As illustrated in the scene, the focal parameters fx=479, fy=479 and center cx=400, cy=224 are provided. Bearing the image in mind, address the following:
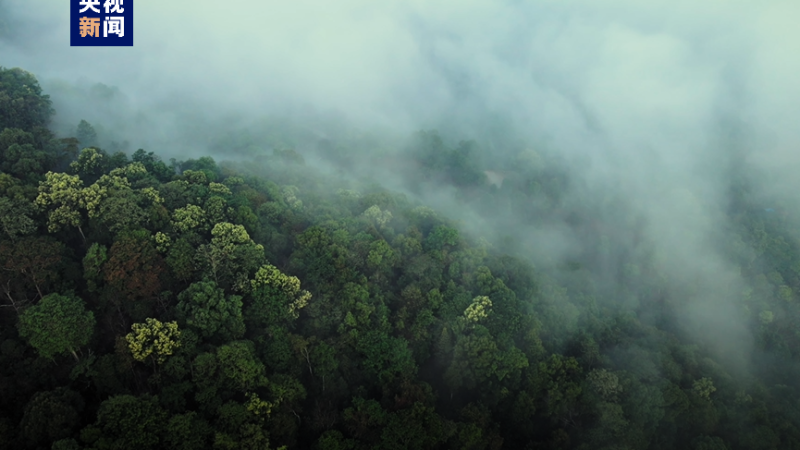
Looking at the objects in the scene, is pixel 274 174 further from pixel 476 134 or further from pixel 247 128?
pixel 476 134

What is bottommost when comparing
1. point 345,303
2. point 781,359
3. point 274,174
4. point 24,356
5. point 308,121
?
point 781,359

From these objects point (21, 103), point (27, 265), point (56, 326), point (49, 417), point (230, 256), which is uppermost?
point (21, 103)

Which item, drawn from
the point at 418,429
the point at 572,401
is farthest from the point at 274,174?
the point at 572,401

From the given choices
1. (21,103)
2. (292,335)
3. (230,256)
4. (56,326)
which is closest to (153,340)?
(56,326)

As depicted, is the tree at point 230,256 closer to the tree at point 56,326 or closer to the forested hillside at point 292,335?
the forested hillside at point 292,335

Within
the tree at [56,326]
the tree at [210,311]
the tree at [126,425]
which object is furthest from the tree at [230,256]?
the tree at [126,425]

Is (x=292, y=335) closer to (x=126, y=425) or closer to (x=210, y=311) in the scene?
(x=210, y=311)
